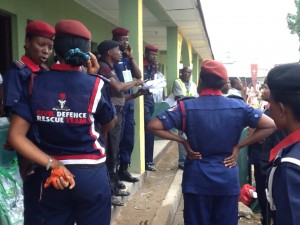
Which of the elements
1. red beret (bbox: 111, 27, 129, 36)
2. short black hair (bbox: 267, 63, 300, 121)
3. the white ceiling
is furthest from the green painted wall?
short black hair (bbox: 267, 63, 300, 121)

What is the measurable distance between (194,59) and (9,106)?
54.3 ft

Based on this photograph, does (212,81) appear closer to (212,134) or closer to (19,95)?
(212,134)

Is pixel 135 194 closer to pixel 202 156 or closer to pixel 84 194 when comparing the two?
pixel 202 156

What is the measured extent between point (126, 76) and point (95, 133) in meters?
2.49

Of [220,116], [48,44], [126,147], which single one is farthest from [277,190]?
[126,147]

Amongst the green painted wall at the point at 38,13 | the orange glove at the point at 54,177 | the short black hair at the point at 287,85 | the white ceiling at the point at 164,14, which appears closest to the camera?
the short black hair at the point at 287,85

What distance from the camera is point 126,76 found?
459cm

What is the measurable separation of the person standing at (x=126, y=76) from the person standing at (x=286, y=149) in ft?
10.2

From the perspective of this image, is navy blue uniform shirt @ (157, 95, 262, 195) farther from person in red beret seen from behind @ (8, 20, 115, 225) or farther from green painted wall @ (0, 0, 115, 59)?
green painted wall @ (0, 0, 115, 59)

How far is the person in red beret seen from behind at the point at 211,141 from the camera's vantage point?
2.82 metres

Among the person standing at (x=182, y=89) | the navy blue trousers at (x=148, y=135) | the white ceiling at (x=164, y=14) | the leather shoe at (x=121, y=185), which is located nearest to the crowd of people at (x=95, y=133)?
the leather shoe at (x=121, y=185)

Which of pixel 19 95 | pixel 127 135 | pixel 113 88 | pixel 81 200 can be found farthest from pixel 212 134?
pixel 127 135

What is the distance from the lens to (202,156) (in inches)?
113

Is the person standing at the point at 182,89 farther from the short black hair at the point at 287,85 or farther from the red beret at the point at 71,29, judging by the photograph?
the short black hair at the point at 287,85
